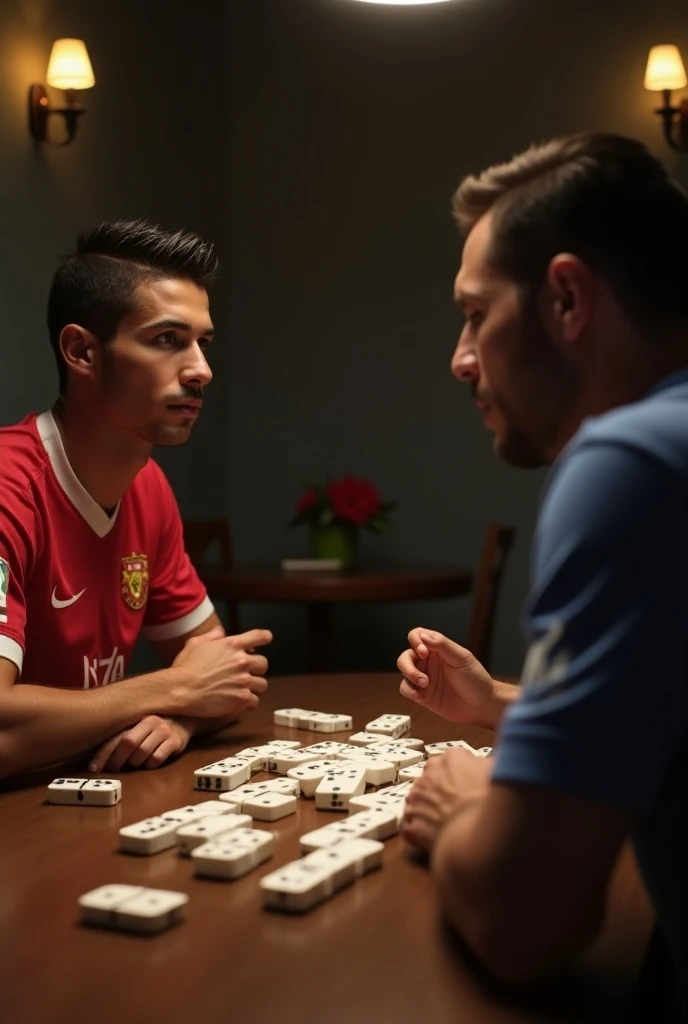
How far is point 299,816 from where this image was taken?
1.49m

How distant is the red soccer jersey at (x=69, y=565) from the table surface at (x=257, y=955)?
2.31 feet

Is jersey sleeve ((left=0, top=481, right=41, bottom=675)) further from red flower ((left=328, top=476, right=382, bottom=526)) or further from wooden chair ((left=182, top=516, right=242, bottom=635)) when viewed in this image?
red flower ((left=328, top=476, right=382, bottom=526))

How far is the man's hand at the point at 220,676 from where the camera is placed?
1.94 metres

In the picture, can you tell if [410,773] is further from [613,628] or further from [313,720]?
[613,628]

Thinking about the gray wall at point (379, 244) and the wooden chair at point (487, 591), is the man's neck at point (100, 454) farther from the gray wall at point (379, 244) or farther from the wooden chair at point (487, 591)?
the gray wall at point (379, 244)

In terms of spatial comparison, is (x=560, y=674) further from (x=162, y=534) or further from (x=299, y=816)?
(x=162, y=534)

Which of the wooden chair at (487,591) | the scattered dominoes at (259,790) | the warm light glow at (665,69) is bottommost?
the wooden chair at (487,591)

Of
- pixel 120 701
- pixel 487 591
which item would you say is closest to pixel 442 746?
pixel 120 701

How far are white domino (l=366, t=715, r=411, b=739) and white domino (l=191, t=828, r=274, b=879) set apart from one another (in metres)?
0.62

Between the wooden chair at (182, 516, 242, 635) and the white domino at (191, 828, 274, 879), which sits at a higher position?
the white domino at (191, 828, 274, 879)

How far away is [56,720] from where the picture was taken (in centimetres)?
172

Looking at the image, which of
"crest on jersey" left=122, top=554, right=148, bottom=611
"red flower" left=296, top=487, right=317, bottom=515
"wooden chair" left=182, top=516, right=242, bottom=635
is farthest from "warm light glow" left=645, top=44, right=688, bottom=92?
"crest on jersey" left=122, top=554, right=148, bottom=611

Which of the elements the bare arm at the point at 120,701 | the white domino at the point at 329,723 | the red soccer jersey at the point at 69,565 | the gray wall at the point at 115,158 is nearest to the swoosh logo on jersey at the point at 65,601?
the red soccer jersey at the point at 69,565

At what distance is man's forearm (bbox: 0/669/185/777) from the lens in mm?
1695
